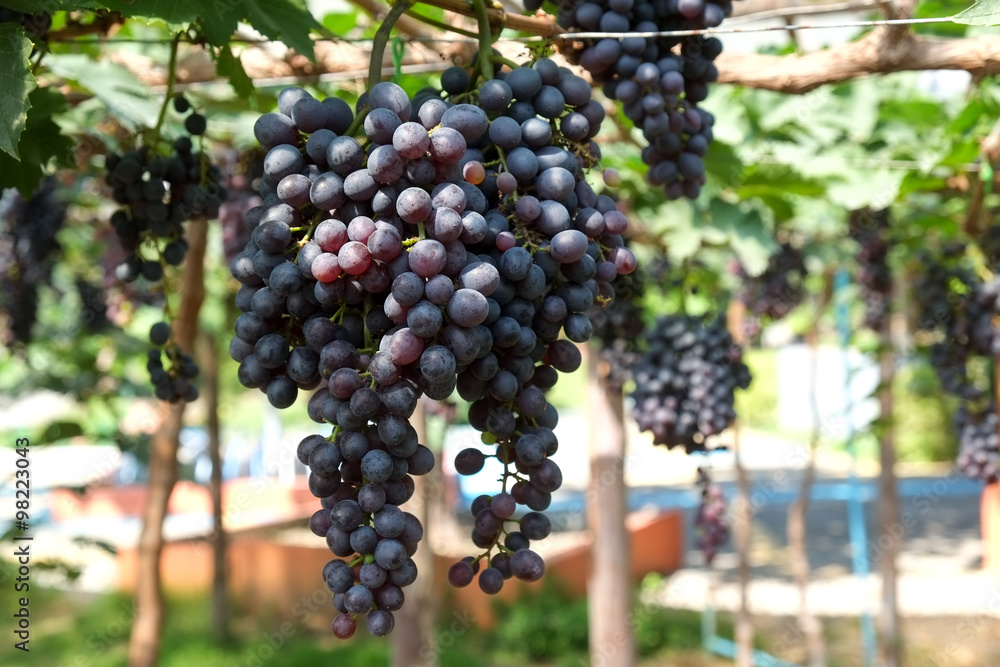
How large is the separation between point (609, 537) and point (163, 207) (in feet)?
8.36

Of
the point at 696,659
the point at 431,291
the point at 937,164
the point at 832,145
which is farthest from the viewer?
the point at 696,659

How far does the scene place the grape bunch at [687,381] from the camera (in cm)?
246

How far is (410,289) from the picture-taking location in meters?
0.90

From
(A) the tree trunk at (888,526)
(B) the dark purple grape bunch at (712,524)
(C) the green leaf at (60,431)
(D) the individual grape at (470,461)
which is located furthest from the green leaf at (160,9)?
(A) the tree trunk at (888,526)

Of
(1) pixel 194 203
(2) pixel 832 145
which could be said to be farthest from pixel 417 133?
(2) pixel 832 145

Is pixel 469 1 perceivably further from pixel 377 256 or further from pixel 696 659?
pixel 696 659

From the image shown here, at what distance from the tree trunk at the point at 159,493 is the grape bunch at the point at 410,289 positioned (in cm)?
193

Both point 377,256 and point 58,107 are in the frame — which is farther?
point 58,107

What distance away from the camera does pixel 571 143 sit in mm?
1128

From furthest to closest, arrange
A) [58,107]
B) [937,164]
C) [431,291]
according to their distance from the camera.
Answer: [937,164] → [58,107] → [431,291]

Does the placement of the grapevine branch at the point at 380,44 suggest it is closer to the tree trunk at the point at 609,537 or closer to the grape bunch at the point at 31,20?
the grape bunch at the point at 31,20

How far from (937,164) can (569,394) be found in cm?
1776

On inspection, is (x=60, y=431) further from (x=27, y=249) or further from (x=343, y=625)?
(x=343, y=625)
